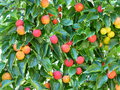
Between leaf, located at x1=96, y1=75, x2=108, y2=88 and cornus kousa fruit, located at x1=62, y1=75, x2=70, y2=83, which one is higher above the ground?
cornus kousa fruit, located at x1=62, y1=75, x2=70, y2=83

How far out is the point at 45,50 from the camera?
146 centimetres

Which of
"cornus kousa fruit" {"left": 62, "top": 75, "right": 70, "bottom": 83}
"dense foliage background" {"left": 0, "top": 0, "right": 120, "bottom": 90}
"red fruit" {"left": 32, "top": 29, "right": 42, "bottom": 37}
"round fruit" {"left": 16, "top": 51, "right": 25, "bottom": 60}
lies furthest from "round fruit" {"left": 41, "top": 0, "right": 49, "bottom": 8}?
"cornus kousa fruit" {"left": 62, "top": 75, "right": 70, "bottom": 83}

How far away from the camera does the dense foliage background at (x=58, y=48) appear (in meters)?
1.46

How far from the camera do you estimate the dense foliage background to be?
57.3 inches

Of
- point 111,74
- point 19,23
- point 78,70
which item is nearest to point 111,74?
point 111,74

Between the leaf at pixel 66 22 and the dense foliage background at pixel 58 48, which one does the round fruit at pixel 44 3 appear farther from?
the leaf at pixel 66 22

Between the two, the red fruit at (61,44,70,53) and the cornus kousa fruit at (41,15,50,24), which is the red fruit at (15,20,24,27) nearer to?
the cornus kousa fruit at (41,15,50,24)

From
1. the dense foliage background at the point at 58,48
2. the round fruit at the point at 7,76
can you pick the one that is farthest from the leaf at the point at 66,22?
the round fruit at the point at 7,76

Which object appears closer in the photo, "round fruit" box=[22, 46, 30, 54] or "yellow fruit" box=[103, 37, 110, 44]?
"round fruit" box=[22, 46, 30, 54]

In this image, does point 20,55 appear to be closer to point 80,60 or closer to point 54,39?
point 54,39

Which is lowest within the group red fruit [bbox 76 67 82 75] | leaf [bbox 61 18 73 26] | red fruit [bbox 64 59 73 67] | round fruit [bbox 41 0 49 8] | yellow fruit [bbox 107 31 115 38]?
red fruit [bbox 76 67 82 75]

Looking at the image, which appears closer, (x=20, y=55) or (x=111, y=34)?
(x=20, y=55)

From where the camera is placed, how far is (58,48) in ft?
4.93

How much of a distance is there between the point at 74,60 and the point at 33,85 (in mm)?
266
